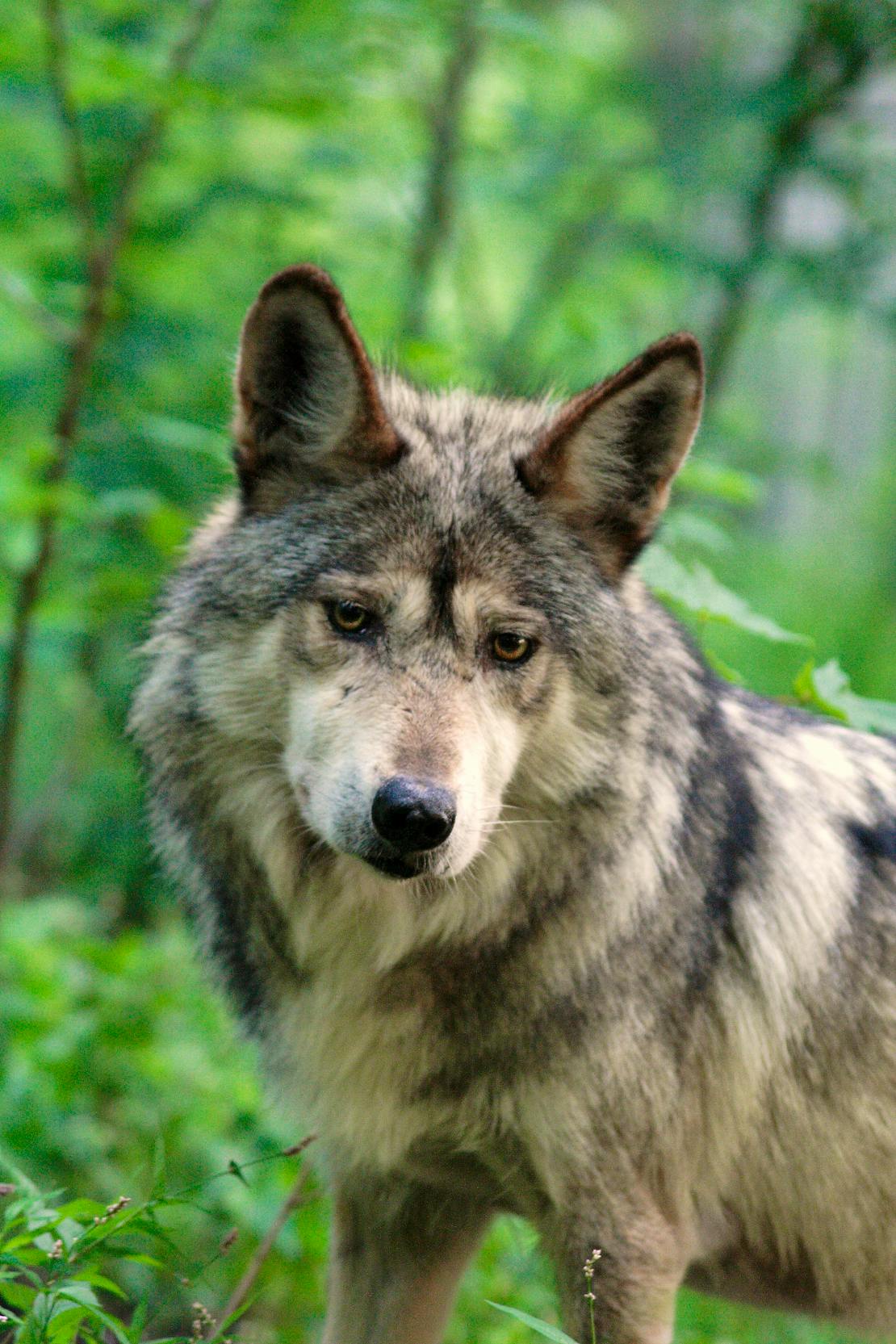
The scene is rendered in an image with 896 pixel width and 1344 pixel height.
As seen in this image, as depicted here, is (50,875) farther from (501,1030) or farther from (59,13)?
(501,1030)

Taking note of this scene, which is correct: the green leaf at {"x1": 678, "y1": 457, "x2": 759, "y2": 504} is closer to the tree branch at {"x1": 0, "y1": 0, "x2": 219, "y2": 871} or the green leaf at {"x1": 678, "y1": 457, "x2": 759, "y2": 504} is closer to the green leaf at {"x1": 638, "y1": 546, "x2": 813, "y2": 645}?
the green leaf at {"x1": 638, "y1": 546, "x2": 813, "y2": 645}

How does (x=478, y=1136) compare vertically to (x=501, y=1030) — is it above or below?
below

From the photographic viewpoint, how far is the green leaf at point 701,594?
3291 millimetres

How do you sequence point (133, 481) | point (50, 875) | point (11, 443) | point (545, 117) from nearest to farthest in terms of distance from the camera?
1. point (11, 443)
2. point (133, 481)
3. point (50, 875)
4. point (545, 117)

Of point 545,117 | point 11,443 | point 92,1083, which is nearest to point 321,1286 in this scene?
point 92,1083

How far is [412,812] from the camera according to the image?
240cm

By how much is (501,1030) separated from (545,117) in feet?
25.8

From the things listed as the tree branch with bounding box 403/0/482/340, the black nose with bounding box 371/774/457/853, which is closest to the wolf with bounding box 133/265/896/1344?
the black nose with bounding box 371/774/457/853

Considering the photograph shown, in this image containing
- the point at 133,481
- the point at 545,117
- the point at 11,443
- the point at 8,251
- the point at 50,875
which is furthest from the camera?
the point at 545,117

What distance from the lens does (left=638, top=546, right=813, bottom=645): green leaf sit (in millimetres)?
3291

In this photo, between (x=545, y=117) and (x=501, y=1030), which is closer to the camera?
(x=501, y=1030)

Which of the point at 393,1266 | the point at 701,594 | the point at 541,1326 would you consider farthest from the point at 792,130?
the point at 541,1326

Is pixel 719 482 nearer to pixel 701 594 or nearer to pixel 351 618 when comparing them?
pixel 701 594

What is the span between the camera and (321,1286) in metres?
4.58
